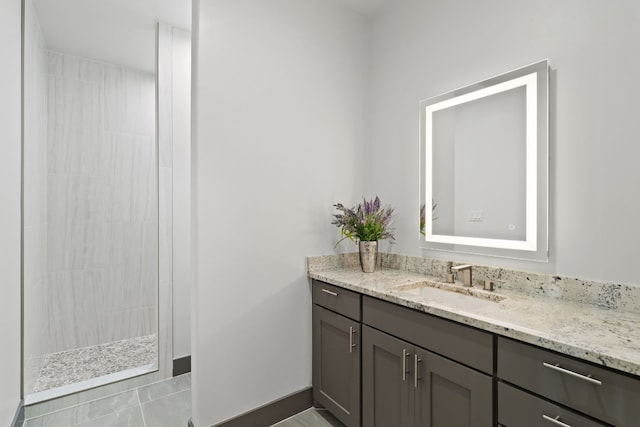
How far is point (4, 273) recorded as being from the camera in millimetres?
1625

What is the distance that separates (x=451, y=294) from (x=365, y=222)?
26.2 inches

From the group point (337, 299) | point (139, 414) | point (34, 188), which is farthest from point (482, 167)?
point (34, 188)

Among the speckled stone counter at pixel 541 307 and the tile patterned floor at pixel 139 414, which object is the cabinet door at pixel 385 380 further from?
the tile patterned floor at pixel 139 414

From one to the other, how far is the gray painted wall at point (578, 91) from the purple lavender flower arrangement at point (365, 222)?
0.39m

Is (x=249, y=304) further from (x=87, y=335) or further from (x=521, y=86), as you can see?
(x=87, y=335)

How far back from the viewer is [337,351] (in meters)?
1.90

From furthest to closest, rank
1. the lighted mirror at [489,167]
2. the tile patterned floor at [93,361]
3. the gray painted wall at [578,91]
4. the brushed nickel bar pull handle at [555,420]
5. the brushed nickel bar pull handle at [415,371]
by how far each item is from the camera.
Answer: the tile patterned floor at [93,361], the lighted mirror at [489,167], the brushed nickel bar pull handle at [415,371], the gray painted wall at [578,91], the brushed nickel bar pull handle at [555,420]

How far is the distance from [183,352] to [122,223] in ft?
4.87

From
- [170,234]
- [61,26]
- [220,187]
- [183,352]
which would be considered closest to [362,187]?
[220,187]

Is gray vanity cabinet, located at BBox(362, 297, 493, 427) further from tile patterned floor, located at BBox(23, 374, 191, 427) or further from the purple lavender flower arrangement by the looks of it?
tile patterned floor, located at BBox(23, 374, 191, 427)

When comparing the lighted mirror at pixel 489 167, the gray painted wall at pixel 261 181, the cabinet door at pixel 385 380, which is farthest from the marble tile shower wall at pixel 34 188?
the lighted mirror at pixel 489 167

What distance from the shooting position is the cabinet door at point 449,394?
1193 millimetres

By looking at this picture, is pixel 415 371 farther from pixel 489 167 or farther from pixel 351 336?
pixel 489 167

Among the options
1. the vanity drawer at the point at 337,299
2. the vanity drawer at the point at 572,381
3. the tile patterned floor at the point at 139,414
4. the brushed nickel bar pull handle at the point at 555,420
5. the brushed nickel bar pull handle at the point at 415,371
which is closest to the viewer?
the vanity drawer at the point at 572,381
